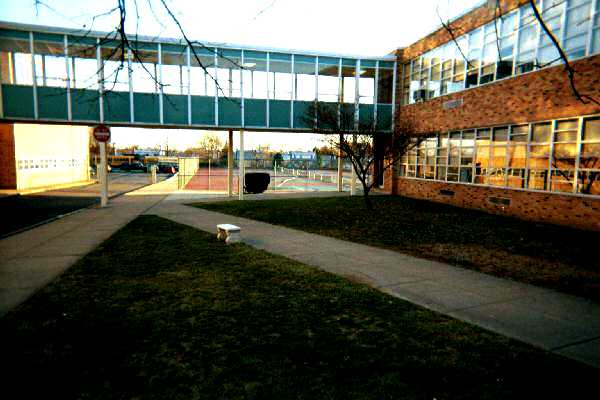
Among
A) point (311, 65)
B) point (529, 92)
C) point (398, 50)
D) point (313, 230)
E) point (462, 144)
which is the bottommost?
point (313, 230)

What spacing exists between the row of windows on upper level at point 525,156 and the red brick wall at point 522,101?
1.16 ft

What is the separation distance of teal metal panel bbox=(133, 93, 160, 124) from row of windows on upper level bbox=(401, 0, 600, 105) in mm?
13468

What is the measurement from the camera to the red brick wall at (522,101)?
11.1 meters

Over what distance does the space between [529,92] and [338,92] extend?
Answer: 971cm

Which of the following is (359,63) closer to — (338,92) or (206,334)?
(338,92)

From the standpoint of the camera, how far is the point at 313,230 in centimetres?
1099

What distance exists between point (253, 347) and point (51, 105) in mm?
18178

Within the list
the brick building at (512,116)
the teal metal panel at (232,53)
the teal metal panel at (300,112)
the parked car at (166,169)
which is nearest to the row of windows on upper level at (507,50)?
the brick building at (512,116)

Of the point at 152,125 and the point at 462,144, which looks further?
the point at 152,125

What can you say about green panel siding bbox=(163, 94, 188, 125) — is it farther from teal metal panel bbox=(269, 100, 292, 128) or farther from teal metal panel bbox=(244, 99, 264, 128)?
teal metal panel bbox=(269, 100, 292, 128)

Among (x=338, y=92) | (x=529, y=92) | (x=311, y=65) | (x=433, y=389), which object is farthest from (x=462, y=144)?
(x=433, y=389)

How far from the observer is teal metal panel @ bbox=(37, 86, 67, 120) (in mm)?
17047

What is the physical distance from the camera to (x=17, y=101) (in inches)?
670

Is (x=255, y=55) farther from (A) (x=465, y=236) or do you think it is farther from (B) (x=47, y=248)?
(B) (x=47, y=248)
